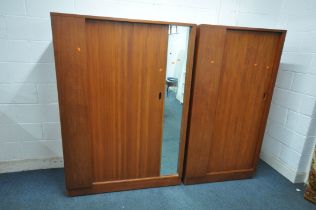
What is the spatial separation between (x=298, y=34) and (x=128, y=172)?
2.23 metres

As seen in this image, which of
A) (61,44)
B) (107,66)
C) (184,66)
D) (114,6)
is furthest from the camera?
(114,6)

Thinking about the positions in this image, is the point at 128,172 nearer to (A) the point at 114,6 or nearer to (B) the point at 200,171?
(B) the point at 200,171

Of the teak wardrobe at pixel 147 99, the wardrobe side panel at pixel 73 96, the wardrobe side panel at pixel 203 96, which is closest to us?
the wardrobe side panel at pixel 73 96

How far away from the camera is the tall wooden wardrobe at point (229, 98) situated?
174 centimetres

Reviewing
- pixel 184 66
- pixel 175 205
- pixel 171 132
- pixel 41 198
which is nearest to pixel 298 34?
pixel 184 66

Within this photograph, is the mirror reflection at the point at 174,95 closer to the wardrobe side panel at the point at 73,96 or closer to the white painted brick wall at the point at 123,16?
the white painted brick wall at the point at 123,16

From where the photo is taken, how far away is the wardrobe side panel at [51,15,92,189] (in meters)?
1.43

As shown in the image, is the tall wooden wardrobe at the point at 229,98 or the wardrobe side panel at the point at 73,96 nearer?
the wardrobe side panel at the point at 73,96

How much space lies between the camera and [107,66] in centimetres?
158

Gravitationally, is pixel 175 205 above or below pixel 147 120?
below

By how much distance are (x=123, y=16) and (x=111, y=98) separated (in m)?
0.85

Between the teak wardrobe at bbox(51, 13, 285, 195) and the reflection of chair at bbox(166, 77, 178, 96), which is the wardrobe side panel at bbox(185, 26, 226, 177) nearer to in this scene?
the teak wardrobe at bbox(51, 13, 285, 195)

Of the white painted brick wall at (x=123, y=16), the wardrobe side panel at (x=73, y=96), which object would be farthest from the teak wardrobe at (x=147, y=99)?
the white painted brick wall at (x=123, y=16)

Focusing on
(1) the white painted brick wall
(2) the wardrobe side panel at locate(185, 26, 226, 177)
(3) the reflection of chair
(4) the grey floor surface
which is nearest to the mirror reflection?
(3) the reflection of chair
